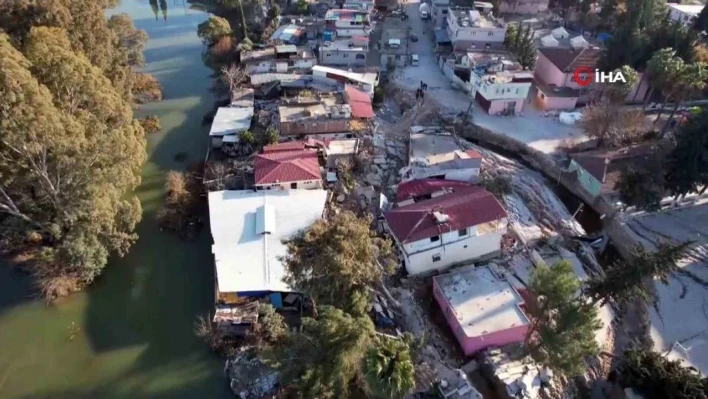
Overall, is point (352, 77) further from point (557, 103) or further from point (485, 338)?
point (485, 338)

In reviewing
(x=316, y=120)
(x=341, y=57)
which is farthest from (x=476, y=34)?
(x=316, y=120)

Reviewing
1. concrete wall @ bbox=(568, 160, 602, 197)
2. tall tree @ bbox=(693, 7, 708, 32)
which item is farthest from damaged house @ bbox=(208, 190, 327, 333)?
tall tree @ bbox=(693, 7, 708, 32)

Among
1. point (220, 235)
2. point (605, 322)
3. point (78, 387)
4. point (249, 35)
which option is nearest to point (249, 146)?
point (220, 235)

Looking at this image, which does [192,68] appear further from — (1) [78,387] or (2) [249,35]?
(1) [78,387]

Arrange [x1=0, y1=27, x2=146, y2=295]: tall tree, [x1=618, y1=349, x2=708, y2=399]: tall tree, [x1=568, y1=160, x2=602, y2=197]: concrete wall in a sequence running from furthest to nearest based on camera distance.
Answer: [x1=568, y1=160, x2=602, y2=197]: concrete wall, [x1=0, y1=27, x2=146, y2=295]: tall tree, [x1=618, y1=349, x2=708, y2=399]: tall tree

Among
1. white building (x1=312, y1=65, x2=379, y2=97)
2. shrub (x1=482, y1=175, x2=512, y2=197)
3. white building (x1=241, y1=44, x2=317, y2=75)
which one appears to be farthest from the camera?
white building (x1=241, y1=44, x2=317, y2=75)

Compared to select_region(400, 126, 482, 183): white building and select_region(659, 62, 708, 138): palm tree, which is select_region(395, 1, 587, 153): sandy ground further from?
select_region(659, 62, 708, 138): palm tree

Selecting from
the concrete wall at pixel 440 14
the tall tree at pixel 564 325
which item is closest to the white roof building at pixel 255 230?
the tall tree at pixel 564 325
